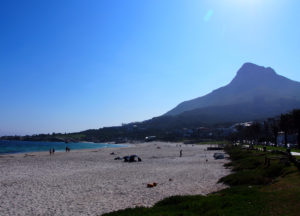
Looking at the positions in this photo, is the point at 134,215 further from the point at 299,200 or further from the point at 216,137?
the point at 216,137

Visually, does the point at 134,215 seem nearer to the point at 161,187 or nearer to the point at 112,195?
the point at 112,195

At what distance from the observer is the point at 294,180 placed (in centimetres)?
1412

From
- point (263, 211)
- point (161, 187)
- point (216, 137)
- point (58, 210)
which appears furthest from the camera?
point (216, 137)

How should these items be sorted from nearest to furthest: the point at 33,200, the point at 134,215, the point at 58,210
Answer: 1. the point at 134,215
2. the point at 58,210
3. the point at 33,200

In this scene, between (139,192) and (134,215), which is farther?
(139,192)

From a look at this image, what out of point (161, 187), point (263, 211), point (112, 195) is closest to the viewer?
point (263, 211)

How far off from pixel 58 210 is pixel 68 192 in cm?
480

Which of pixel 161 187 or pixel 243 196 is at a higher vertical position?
pixel 243 196

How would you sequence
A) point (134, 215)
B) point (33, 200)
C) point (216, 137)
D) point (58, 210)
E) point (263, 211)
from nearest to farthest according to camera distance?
point (263, 211) → point (134, 215) → point (58, 210) → point (33, 200) → point (216, 137)

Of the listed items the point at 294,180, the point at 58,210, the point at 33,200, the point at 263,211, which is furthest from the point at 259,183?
the point at 33,200

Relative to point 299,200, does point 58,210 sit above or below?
below

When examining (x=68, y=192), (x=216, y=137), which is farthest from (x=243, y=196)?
(x=216, y=137)

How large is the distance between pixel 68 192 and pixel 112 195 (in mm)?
3397

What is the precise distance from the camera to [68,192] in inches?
725
